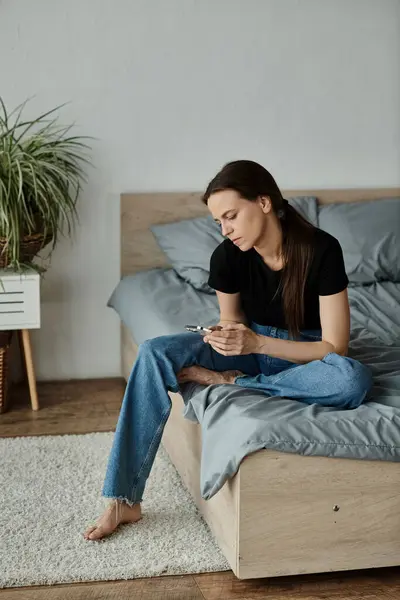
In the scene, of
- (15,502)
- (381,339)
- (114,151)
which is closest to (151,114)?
(114,151)

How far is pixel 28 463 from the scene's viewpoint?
9.92 feet

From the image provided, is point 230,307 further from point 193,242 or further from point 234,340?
point 193,242

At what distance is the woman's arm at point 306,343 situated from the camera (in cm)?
239

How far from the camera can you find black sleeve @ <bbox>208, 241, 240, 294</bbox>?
2586 millimetres

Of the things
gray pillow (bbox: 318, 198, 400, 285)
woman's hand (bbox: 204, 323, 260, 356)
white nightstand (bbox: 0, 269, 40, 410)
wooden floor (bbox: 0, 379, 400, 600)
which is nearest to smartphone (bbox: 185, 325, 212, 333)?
woman's hand (bbox: 204, 323, 260, 356)

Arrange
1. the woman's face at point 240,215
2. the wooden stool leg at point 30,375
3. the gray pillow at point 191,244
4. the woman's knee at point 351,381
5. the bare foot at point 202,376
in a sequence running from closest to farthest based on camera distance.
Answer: the woman's knee at point 351,381 → the woman's face at point 240,215 → the bare foot at point 202,376 → the wooden stool leg at point 30,375 → the gray pillow at point 191,244

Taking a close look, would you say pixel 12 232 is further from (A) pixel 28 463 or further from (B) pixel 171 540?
(B) pixel 171 540

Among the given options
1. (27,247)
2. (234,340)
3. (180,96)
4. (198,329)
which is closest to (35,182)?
(27,247)

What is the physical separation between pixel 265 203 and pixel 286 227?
0.33ft

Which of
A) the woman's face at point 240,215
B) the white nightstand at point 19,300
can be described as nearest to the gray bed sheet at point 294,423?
the woman's face at point 240,215

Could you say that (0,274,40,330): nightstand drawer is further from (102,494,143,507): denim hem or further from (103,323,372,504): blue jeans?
(102,494,143,507): denim hem

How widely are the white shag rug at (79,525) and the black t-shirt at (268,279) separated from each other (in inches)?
23.5

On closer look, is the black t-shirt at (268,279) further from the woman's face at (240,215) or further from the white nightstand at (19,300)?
the white nightstand at (19,300)

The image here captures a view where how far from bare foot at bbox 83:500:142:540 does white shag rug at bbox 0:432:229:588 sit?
0.02 metres
